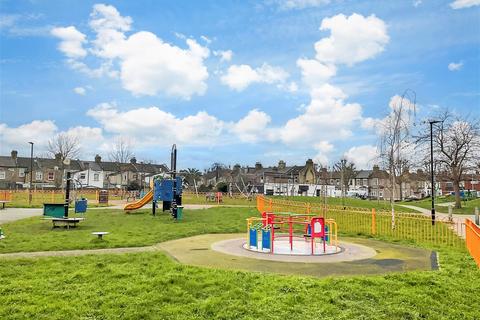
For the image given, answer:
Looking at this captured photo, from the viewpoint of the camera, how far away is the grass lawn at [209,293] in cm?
638

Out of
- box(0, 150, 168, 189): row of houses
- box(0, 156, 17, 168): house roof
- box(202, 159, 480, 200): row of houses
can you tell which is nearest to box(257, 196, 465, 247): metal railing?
box(202, 159, 480, 200): row of houses

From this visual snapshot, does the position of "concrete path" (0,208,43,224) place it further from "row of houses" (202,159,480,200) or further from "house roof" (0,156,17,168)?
"house roof" (0,156,17,168)

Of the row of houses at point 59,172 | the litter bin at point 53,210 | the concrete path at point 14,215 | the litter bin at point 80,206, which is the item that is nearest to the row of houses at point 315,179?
the row of houses at point 59,172

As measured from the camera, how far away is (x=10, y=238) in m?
13.4

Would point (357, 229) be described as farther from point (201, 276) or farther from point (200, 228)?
point (201, 276)

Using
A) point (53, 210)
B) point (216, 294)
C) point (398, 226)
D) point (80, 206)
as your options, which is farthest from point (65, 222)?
point (398, 226)

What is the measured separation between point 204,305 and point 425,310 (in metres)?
3.59

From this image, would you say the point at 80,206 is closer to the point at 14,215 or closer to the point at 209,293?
the point at 14,215

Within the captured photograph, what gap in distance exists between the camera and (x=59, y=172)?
85250mm

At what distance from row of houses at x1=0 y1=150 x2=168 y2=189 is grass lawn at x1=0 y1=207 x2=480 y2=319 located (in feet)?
236

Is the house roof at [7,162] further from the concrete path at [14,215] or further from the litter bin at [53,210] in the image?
the litter bin at [53,210]

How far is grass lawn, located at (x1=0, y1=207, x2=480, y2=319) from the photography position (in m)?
6.38

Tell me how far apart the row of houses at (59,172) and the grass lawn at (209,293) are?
236ft

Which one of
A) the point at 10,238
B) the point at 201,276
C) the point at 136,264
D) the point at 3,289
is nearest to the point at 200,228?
the point at 10,238
